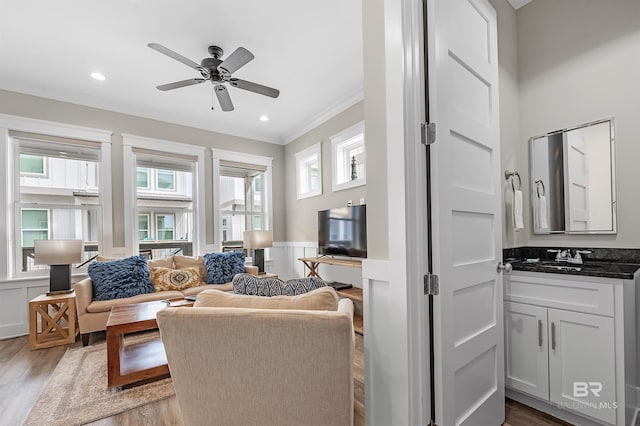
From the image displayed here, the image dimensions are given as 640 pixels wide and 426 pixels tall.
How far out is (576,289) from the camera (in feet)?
5.35

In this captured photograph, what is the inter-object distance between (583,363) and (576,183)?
1233mm

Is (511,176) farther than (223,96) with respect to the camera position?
No

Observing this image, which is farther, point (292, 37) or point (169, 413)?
point (292, 37)

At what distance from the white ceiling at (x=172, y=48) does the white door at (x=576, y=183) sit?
195 cm

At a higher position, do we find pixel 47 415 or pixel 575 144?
pixel 575 144

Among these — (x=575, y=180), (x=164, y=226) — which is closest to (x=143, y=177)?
(x=164, y=226)

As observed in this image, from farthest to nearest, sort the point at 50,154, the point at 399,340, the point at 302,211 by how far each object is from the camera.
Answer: the point at 302,211, the point at 50,154, the point at 399,340

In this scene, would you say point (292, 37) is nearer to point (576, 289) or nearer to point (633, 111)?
point (633, 111)

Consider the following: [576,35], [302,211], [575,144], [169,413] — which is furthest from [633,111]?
[302,211]

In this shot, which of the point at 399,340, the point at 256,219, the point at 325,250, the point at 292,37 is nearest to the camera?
the point at 399,340

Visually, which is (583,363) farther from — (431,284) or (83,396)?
(83,396)

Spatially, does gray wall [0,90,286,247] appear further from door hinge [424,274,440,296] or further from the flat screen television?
door hinge [424,274,440,296]

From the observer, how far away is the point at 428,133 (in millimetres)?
1297

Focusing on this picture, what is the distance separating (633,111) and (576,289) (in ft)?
4.04
